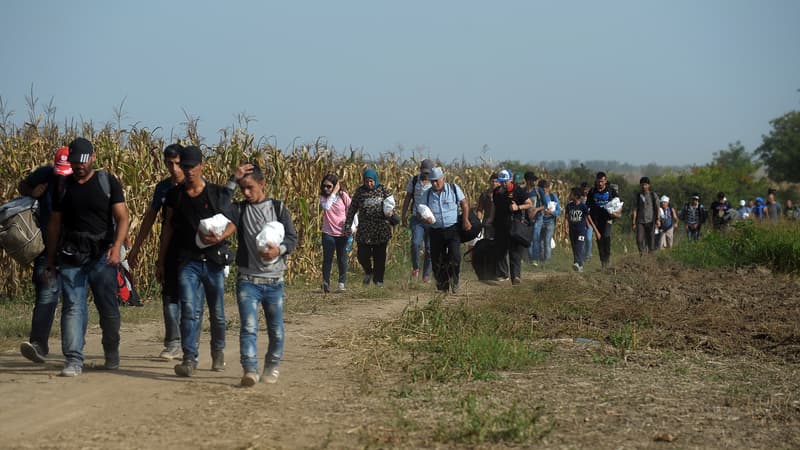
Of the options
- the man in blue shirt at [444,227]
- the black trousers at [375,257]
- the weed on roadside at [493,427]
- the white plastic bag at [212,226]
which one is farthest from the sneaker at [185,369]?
the black trousers at [375,257]

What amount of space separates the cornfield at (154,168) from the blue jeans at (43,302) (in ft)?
16.8

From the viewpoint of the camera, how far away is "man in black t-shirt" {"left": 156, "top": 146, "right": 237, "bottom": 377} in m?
8.56

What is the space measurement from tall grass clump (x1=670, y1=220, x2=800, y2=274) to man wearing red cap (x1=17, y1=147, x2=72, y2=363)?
Result: 44.8 feet

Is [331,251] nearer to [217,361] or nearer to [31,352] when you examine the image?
[217,361]

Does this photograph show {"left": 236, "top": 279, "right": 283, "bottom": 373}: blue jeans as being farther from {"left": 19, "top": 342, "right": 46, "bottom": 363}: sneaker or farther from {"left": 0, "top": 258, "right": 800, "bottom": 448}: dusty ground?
{"left": 19, "top": 342, "right": 46, "bottom": 363}: sneaker

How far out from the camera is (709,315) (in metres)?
11.7

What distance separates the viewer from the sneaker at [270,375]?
8445 millimetres

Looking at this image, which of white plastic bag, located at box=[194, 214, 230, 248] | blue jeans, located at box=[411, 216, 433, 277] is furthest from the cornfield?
white plastic bag, located at box=[194, 214, 230, 248]

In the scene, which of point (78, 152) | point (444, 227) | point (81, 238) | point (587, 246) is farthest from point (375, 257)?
point (587, 246)

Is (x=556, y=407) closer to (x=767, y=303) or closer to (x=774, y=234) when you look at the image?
(x=767, y=303)

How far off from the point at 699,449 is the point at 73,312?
5155 mm

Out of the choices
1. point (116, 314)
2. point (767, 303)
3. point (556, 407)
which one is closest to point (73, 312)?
point (116, 314)

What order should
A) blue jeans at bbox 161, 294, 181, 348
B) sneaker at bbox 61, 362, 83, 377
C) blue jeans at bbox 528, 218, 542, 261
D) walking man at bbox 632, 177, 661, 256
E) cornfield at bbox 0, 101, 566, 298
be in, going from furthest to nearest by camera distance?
blue jeans at bbox 528, 218, 542, 261, walking man at bbox 632, 177, 661, 256, cornfield at bbox 0, 101, 566, 298, blue jeans at bbox 161, 294, 181, 348, sneaker at bbox 61, 362, 83, 377

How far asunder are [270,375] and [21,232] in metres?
2.87
